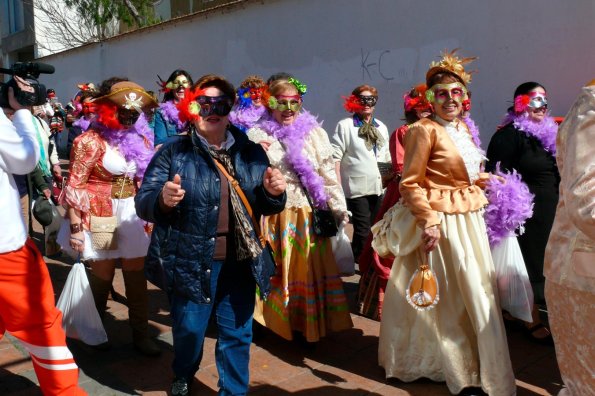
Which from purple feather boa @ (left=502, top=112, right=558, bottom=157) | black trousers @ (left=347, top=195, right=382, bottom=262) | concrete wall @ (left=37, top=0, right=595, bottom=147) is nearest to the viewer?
purple feather boa @ (left=502, top=112, right=558, bottom=157)

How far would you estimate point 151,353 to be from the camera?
13.6ft

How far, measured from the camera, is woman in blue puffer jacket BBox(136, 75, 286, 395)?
117 inches

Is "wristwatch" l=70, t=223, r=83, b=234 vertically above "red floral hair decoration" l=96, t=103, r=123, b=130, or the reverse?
"red floral hair decoration" l=96, t=103, r=123, b=130

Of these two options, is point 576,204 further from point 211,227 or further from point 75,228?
point 75,228

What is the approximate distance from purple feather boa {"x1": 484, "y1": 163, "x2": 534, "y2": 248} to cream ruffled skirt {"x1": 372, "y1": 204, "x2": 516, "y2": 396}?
0.37 metres

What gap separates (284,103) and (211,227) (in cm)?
149

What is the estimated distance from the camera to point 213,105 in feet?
10.1

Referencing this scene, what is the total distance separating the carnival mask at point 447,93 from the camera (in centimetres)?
358

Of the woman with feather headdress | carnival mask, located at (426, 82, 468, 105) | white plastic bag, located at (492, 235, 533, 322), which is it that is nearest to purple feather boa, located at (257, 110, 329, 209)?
the woman with feather headdress

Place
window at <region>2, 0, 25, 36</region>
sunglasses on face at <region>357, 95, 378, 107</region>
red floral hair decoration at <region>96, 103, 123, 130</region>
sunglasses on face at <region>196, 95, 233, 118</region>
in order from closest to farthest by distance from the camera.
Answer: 1. sunglasses on face at <region>196, 95, 233, 118</region>
2. red floral hair decoration at <region>96, 103, 123, 130</region>
3. sunglasses on face at <region>357, 95, 378, 107</region>
4. window at <region>2, 0, 25, 36</region>

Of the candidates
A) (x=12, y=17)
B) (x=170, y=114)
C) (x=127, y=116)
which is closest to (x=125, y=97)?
(x=127, y=116)

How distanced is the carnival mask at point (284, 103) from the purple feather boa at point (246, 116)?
94 cm

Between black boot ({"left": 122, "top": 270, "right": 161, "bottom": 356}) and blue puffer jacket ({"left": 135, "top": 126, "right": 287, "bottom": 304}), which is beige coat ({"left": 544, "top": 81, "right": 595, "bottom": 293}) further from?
black boot ({"left": 122, "top": 270, "right": 161, "bottom": 356})

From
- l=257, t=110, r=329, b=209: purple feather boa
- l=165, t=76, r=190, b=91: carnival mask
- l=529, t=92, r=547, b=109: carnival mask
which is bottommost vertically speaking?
l=257, t=110, r=329, b=209: purple feather boa
